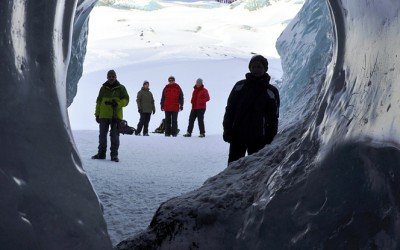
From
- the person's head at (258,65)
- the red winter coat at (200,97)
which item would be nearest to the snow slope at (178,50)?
the red winter coat at (200,97)

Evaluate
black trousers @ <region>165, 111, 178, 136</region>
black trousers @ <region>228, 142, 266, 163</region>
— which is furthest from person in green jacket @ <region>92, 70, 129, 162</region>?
black trousers @ <region>165, 111, 178, 136</region>

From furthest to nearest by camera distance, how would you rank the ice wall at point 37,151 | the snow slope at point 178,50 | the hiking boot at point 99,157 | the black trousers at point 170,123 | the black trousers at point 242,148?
the snow slope at point 178,50
the black trousers at point 170,123
the hiking boot at point 99,157
the black trousers at point 242,148
the ice wall at point 37,151

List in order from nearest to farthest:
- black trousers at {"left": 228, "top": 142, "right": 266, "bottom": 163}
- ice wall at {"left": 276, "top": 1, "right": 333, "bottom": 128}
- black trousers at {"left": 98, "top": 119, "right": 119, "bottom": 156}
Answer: black trousers at {"left": 228, "top": 142, "right": 266, "bottom": 163}
black trousers at {"left": 98, "top": 119, "right": 119, "bottom": 156}
ice wall at {"left": 276, "top": 1, "right": 333, "bottom": 128}

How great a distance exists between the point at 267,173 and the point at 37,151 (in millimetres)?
957

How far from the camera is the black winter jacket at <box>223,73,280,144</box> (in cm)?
326

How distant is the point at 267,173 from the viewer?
2.45m

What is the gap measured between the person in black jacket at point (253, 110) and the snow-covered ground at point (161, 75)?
29.6 inches

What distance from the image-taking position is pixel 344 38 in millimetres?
2141

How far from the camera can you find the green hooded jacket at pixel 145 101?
954 centimetres

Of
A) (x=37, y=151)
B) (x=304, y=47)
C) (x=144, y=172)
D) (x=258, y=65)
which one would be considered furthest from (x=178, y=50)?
(x=37, y=151)

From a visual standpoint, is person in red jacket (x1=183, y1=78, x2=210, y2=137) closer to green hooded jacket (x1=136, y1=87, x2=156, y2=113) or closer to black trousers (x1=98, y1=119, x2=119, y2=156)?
green hooded jacket (x1=136, y1=87, x2=156, y2=113)

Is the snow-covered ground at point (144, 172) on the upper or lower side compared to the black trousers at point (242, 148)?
lower

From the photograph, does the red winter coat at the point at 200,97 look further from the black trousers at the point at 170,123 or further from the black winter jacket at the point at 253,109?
the black winter jacket at the point at 253,109

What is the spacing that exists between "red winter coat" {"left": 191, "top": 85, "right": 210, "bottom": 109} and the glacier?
22.3 feet
